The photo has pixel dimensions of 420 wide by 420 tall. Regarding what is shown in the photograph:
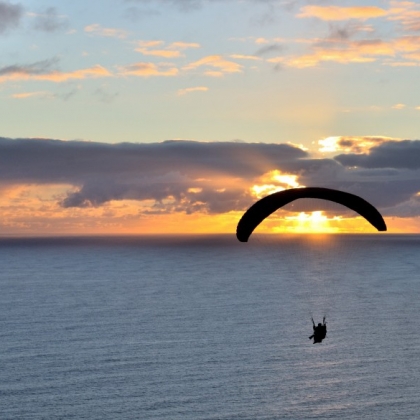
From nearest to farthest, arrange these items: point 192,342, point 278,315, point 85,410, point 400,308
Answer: point 85,410 < point 192,342 < point 278,315 < point 400,308

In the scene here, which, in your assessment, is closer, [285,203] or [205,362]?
[285,203]

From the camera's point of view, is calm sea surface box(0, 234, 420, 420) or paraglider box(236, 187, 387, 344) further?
calm sea surface box(0, 234, 420, 420)

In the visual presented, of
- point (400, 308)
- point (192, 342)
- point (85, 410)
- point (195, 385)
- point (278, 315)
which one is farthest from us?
point (400, 308)

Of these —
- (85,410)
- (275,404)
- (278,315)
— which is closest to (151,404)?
(85,410)

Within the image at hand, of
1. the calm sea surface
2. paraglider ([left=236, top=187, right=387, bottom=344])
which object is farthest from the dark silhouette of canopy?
the calm sea surface

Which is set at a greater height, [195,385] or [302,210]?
[302,210]

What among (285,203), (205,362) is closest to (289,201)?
(285,203)

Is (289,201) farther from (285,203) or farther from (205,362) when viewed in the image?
(205,362)

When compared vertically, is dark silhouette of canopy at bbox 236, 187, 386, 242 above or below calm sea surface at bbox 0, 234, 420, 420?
above

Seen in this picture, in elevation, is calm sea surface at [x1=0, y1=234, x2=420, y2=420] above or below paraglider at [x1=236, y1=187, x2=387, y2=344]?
below

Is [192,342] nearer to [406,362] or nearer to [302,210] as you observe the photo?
[406,362]

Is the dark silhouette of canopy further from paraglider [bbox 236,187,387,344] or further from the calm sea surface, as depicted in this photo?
the calm sea surface
